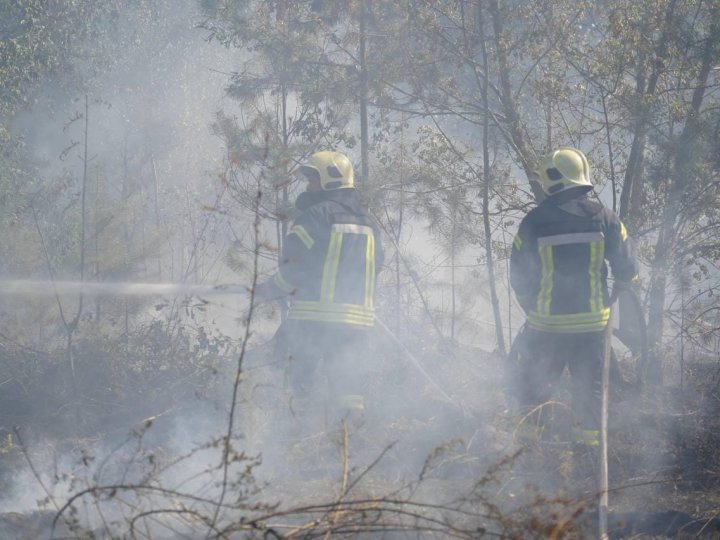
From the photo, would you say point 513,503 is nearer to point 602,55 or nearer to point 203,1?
point 602,55

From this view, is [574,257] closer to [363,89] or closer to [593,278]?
[593,278]

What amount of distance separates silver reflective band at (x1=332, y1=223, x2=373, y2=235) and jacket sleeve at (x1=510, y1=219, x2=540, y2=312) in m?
1.11

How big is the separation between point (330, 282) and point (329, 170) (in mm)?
868

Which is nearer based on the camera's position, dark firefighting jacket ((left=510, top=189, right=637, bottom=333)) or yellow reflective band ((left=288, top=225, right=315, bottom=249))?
dark firefighting jacket ((left=510, top=189, right=637, bottom=333))

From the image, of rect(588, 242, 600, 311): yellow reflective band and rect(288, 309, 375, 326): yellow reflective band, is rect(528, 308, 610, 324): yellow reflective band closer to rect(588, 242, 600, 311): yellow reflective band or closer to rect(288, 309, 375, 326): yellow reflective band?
rect(588, 242, 600, 311): yellow reflective band

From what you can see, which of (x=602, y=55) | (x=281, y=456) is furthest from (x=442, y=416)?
(x=602, y=55)

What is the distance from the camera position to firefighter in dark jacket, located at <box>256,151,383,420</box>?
6.11 m

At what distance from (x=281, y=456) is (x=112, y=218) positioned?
3.08m

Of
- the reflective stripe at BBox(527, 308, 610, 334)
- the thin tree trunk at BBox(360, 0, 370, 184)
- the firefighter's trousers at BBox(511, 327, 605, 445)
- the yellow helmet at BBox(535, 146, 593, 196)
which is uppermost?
the thin tree trunk at BBox(360, 0, 370, 184)

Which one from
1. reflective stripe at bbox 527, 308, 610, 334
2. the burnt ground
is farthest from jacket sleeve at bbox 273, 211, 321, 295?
reflective stripe at bbox 527, 308, 610, 334

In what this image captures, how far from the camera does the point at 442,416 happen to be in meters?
6.82

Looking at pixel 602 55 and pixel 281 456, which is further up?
pixel 602 55

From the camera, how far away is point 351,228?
6.18 meters

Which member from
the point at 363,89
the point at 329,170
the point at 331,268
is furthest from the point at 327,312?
the point at 363,89
